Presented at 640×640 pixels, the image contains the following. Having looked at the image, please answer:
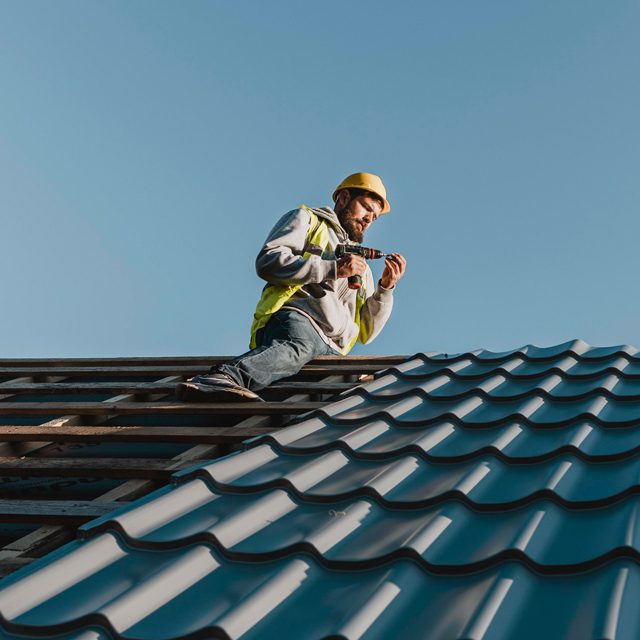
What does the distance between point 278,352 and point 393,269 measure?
46.4 inches

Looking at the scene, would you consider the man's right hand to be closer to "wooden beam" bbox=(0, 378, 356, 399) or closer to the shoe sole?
"wooden beam" bbox=(0, 378, 356, 399)

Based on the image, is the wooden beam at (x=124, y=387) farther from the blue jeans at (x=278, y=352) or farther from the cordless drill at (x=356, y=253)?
the cordless drill at (x=356, y=253)

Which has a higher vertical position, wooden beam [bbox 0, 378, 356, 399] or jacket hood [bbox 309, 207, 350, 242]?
jacket hood [bbox 309, 207, 350, 242]

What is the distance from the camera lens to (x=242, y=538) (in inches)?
82.4

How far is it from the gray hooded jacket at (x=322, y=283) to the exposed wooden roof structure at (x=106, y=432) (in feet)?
1.01

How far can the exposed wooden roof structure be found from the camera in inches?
119

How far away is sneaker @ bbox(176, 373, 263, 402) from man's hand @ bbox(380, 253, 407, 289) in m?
1.65

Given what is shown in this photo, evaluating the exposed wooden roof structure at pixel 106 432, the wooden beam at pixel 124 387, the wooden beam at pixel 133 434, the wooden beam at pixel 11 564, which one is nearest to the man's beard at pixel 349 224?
the exposed wooden roof structure at pixel 106 432

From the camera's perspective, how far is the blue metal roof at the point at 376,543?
1.67 metres

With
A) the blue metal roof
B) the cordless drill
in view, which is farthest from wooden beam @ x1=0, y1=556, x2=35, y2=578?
the cordless drill

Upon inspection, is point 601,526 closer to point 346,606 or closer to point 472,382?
point 346,606

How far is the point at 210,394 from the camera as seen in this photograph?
4395 millimetres

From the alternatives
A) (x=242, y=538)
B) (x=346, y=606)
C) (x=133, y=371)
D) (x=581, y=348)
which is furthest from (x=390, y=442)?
(x=133, y=371)

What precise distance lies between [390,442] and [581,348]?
2.10 metres
